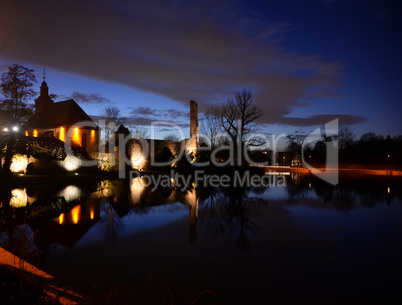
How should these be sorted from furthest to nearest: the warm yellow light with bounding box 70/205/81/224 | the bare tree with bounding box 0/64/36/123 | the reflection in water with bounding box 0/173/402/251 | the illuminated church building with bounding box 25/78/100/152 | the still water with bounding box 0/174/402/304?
the illuminated church building with bounding box 25/78/100/152 → the bare tree with bounding box 0/64/36/123 → the warm yellow light with bounding box 70/205/81/224 → the reflection in water with bounding box 0/173/402/251 → the still water with bounding box 0/174/402/304

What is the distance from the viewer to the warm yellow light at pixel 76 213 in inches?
A: 348

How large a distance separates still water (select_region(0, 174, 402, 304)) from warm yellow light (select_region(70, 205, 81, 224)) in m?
0.10

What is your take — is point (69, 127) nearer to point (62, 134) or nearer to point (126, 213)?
point (62, 134)

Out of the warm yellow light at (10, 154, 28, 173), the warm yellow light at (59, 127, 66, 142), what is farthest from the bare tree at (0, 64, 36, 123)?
the warm yellow light at (59, 127, 66, 142)

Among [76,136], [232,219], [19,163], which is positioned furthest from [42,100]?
[232,219]

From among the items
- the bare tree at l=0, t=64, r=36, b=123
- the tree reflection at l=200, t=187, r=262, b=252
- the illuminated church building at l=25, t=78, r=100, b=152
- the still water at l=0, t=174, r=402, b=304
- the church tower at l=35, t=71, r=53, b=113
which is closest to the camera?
the still water at l=0, t=174, r=402, b=304

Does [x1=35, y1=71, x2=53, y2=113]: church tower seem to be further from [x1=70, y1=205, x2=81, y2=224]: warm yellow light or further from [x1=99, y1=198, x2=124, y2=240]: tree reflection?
[x1=99, y1=198, x2=124, y2=240]: tree reflection

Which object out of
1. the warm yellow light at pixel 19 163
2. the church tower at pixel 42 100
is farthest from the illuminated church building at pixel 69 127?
the warm yellow light at pixel 19 163

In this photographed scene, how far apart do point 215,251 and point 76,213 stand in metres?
6.14

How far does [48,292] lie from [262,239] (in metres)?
4.86

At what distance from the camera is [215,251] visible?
5.89 m

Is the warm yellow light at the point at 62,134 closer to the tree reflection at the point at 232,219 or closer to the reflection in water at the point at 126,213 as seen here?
the reflection in water at the point at 126,213

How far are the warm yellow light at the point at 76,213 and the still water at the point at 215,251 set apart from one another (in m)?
0.10

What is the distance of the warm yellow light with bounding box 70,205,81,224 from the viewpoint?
29.0ft
